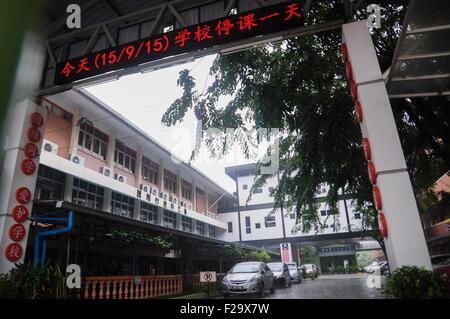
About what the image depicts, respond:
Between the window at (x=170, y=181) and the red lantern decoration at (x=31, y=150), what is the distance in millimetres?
13806

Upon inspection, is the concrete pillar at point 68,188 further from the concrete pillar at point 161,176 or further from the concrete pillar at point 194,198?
the concrete pillar at point 194,198

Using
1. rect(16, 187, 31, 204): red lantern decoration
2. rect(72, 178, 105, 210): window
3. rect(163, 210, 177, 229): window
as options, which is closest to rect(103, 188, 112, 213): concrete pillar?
rect(72, 178, 105, 210): window

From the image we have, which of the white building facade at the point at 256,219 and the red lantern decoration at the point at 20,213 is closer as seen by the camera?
the red lantern decoration at the point at 20,213

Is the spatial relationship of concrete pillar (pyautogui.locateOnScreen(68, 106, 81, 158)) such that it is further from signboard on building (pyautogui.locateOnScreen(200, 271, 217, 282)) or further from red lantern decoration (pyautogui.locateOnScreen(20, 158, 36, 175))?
signboard on building (pyautogui.locateOnScreen(200, 271, 217, 282))

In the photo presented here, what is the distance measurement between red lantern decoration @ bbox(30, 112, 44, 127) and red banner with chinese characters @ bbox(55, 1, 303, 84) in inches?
37.2

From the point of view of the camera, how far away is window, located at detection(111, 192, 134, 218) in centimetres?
1545

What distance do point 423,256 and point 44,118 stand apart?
284 inches

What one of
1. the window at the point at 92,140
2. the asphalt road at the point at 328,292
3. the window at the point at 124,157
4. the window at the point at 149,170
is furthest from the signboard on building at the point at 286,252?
the window at the point at 92,140

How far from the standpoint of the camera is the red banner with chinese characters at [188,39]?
5672mm

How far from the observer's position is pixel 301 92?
898 centimetres

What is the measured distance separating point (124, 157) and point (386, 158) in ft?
45.7

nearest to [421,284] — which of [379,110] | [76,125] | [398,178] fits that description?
[398,178]

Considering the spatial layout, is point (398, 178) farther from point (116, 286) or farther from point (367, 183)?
point (116, 286)

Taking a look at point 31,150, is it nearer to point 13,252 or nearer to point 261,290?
point 13,252
